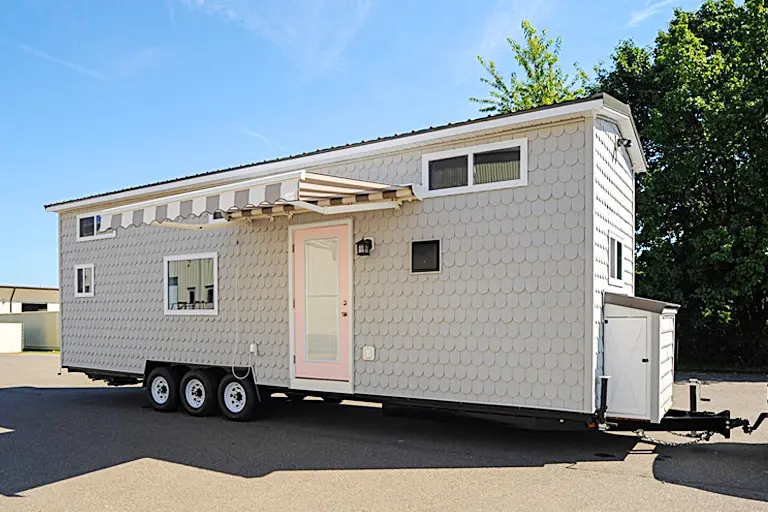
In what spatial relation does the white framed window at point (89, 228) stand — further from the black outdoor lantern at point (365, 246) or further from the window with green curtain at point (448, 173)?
the window with green curtain at point (448, 173)

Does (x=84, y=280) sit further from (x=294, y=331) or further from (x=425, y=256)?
(x=425, y=256)

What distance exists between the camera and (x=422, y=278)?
325 inches

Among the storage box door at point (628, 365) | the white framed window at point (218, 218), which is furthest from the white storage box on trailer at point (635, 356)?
the white framed window at point (218, 218)

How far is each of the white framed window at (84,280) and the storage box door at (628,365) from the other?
879 centimetres

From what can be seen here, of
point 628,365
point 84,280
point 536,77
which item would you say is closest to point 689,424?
point 628,365

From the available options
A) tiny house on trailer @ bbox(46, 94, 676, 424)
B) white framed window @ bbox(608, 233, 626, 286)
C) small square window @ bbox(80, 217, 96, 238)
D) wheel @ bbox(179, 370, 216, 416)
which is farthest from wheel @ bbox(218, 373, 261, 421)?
white framed window @ bbox(608, 233, 626, 286)

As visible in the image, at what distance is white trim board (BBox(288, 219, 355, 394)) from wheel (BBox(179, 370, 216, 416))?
4.65ft

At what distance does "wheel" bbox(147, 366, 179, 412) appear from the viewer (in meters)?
10.4

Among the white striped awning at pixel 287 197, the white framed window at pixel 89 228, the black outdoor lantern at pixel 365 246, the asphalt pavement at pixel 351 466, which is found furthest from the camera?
the white framed window at pixel 89 228

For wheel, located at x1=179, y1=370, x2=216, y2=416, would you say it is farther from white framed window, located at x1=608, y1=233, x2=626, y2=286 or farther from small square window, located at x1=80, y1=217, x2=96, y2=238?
white framed window, located at x1=608, y1=233, x2=626, y2=286

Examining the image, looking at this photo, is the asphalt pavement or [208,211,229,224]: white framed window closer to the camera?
the asphalt pavement

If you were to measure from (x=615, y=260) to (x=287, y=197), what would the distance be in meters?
3.87

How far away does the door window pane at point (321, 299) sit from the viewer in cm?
897

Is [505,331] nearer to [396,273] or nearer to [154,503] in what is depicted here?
[396,273]
